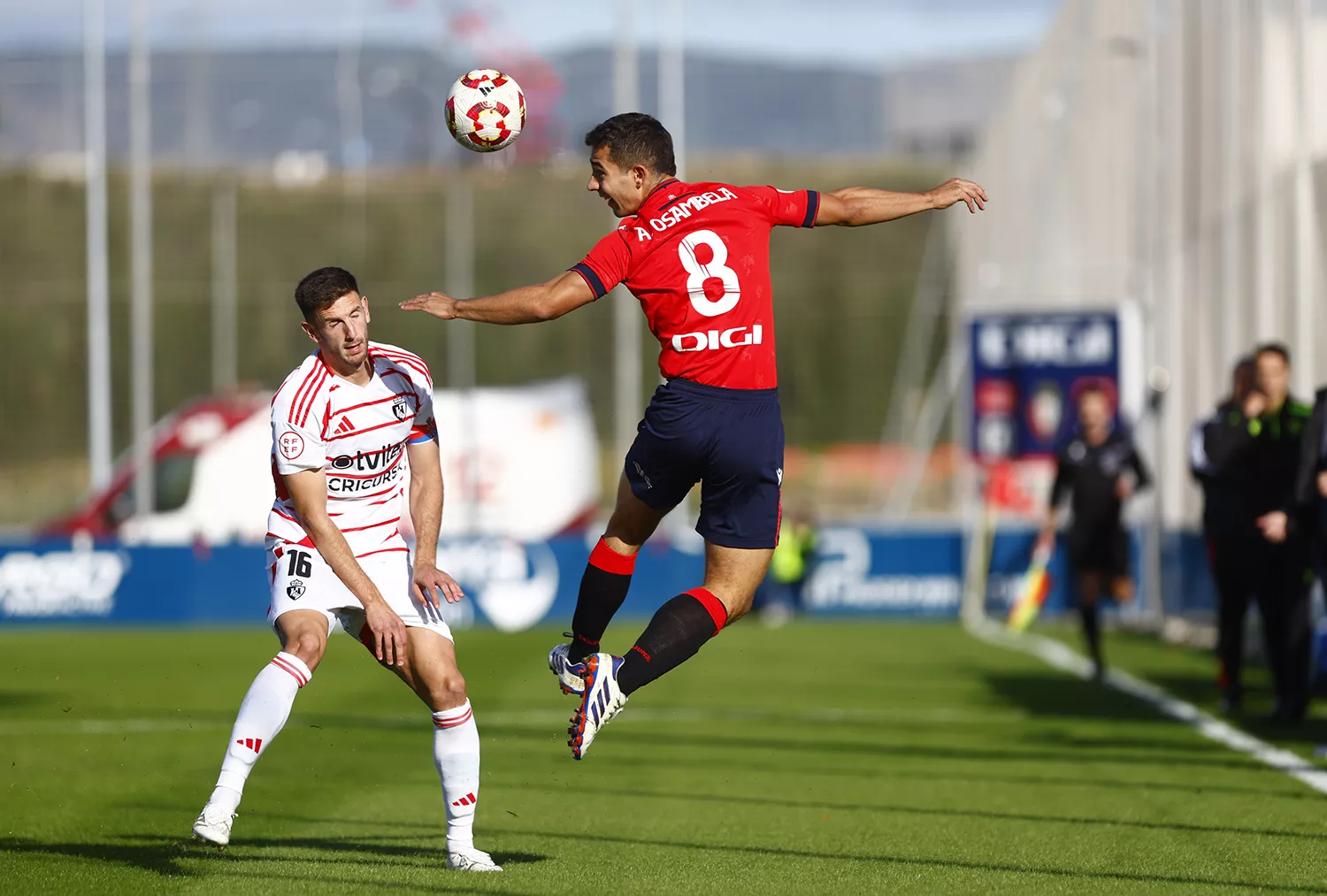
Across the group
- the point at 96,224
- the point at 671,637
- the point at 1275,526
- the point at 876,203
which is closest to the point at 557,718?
the point at 1275,526

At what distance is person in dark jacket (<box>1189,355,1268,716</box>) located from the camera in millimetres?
11891

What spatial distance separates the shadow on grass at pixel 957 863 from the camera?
6.26 metres

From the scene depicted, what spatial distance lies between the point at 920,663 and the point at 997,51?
78.2 ft

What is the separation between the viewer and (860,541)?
24.8 m

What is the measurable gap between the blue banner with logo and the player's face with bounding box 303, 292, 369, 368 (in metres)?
17.1

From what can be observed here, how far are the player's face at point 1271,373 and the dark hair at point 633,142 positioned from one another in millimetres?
5700

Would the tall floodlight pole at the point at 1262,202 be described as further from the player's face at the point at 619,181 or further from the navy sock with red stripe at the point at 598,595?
the player's face at the point at 619,181

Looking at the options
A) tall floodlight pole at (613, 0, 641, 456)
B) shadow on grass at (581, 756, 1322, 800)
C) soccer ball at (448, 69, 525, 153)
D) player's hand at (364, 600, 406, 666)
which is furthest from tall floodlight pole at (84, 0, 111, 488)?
player's hand at (364, 600, 406, 666)

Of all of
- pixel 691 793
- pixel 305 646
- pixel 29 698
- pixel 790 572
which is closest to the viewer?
pixel 305 646

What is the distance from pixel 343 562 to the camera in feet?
21.4

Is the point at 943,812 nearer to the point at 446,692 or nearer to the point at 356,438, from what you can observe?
the point at 446,692

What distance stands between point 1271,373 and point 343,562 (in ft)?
21.9

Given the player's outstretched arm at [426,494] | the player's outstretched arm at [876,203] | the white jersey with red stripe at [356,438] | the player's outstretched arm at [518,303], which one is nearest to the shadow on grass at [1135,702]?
the player's outstretched arm at [876,203]

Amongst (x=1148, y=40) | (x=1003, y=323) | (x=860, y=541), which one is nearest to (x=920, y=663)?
(x=1003, y=323)
